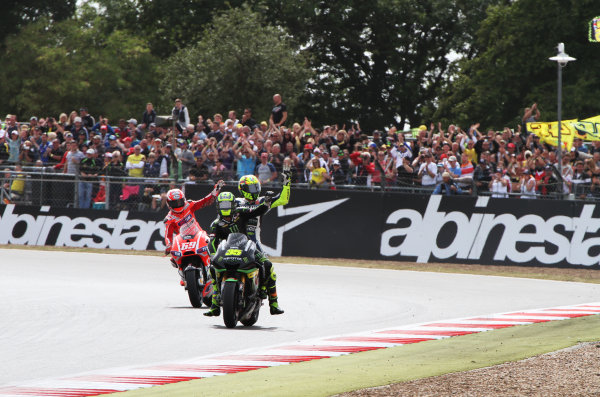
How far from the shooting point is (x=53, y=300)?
15.1 meters

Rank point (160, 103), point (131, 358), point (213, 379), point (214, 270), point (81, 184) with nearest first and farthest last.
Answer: point (213, 379) → point (131, 358) → point (214, 270) → point (81, 184) → point (160, 103)

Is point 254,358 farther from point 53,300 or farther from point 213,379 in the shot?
point 53,300

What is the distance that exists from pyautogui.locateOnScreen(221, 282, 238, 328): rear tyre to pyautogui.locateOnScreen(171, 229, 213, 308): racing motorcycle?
1924 mm

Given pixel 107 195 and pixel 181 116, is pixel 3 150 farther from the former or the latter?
pixel 181 116

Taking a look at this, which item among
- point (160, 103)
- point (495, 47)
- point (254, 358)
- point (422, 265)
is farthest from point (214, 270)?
point (160, 103)

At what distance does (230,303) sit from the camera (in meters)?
12.0

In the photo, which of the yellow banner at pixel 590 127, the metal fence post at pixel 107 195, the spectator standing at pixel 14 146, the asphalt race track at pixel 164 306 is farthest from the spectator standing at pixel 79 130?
the yellow banner at pixel 590 127

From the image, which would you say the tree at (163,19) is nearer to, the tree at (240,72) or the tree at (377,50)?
the tree at (377,50)

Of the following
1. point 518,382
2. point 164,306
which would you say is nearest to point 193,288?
point 164,306

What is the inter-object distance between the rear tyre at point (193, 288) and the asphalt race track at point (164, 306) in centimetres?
20

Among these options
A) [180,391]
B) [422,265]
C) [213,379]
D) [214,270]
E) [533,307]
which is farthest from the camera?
[422,265]

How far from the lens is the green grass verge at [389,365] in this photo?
26.7 ft

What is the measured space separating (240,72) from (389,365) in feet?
103

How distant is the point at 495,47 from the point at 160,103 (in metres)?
16.6
